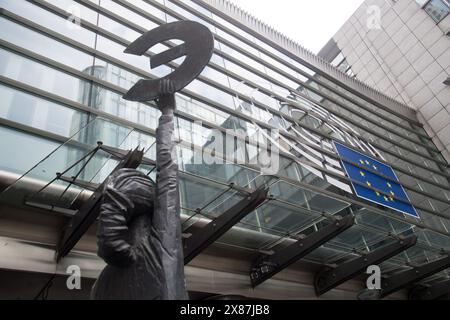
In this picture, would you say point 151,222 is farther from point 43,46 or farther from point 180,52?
point 43,46

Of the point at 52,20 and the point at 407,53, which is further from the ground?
the point at 407,53

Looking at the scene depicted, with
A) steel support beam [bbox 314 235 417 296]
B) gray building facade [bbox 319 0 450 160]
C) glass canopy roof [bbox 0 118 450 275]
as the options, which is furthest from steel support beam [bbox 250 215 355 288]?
gray building facade [bbox 319 0 450 160]

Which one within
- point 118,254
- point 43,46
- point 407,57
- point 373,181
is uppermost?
point 407,57

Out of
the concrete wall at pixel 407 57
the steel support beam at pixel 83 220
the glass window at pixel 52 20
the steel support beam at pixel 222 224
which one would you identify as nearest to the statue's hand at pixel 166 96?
the steel support beam at pixel 83 220

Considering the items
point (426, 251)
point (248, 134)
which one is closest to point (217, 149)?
point (248, 134)

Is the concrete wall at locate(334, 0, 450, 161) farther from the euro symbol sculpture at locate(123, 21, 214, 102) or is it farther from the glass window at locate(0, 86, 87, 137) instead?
the euro symbol sculpture at locate(123, 21, 214, 102)

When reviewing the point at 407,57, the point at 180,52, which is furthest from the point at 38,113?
the point at 407,57

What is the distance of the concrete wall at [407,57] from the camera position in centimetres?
1864

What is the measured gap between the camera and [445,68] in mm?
18172

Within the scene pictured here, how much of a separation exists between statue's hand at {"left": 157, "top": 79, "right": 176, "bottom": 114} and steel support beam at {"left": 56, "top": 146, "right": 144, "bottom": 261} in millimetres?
2057

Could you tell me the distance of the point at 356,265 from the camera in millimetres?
9094

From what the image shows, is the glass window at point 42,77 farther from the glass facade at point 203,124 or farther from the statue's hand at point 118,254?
the statue's hand at point 118,254

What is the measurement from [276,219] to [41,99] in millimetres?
5328

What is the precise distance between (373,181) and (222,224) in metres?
7.41
